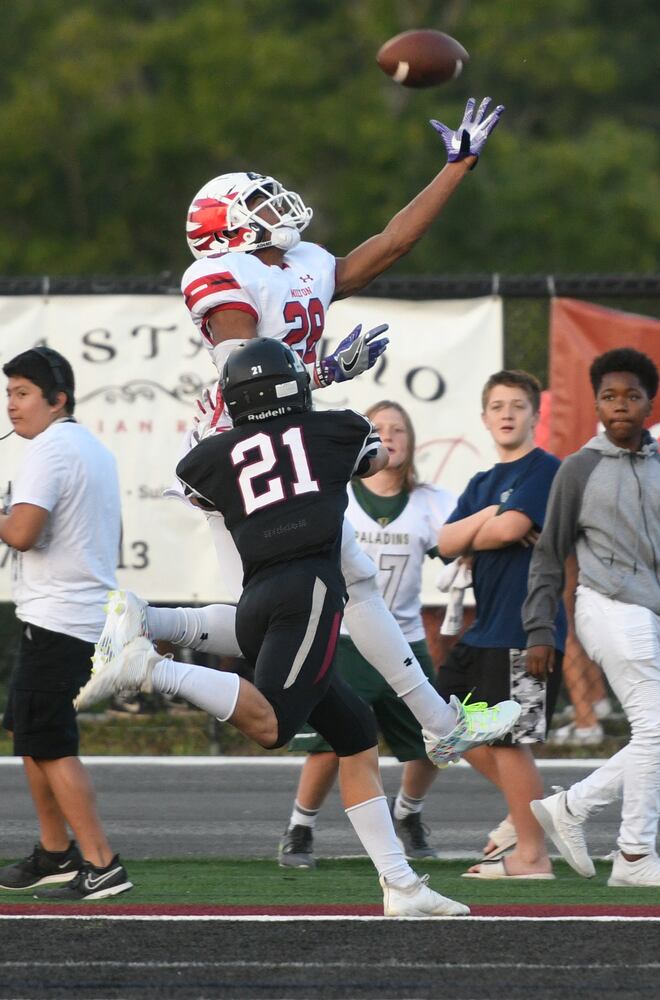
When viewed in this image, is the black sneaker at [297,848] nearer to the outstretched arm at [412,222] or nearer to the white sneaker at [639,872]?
the white sneaker at [639,872]

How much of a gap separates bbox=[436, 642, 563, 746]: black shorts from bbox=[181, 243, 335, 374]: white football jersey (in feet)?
4.54

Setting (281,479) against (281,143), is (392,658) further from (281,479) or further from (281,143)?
(281,143)

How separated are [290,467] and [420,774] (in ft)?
7.76

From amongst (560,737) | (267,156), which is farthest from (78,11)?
(560,737)

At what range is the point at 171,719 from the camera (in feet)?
35.3

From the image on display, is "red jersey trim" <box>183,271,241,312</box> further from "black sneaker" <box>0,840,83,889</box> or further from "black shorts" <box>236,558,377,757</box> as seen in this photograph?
"black sneaker" <box>0,840,83,889</box>

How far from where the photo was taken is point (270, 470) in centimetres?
562

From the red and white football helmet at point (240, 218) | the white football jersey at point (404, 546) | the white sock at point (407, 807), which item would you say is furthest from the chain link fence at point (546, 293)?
the red and white football helmet at point (240, 218)

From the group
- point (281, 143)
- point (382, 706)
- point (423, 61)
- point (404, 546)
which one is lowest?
point (382, 706)

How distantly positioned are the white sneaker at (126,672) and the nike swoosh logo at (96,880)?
39.8 inches

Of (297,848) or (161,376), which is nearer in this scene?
(297,848)

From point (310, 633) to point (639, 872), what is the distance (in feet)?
5.68

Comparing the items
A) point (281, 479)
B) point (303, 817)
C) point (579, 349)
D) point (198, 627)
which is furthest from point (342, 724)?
point (579, 349)

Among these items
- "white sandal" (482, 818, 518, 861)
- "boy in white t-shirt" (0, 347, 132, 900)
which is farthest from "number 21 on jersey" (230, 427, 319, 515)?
"white sandal" (482, 818, 518, 861)
